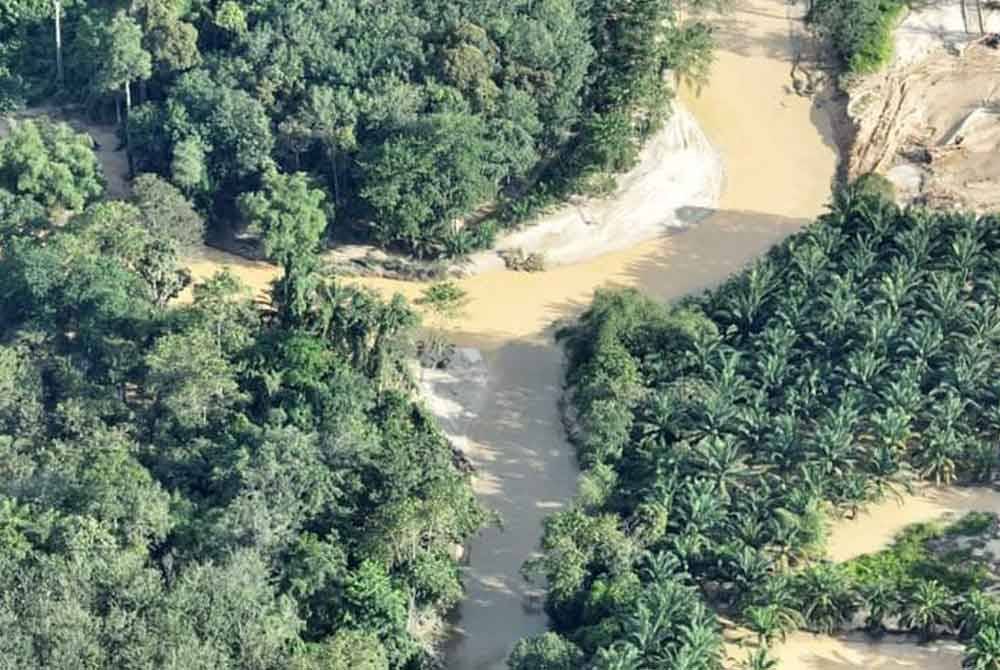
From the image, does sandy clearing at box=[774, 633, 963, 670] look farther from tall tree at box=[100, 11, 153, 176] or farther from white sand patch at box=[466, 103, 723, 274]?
tall tree at box=[100, 11, 153, 176]

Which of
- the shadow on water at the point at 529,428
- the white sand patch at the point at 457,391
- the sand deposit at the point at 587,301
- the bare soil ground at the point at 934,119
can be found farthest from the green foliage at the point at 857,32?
the white sand patch at the point at 457,391

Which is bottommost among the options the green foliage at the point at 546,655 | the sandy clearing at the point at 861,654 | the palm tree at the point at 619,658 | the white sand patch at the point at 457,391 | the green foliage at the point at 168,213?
the sandy clearing at the point at 861,654

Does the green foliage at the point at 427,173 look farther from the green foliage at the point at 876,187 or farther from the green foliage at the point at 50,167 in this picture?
the green foliage at the point at 876,187

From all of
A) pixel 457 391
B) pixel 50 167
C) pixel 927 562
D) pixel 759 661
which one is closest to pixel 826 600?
pixel 759 661

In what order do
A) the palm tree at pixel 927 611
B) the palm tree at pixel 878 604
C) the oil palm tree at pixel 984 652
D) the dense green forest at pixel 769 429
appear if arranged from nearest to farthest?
the oil palm tree at pixel 984 652 < the dense green forest at pixel 769 429 < the palm tree at pixel 927 611 < the palm tree at pixel 878 604

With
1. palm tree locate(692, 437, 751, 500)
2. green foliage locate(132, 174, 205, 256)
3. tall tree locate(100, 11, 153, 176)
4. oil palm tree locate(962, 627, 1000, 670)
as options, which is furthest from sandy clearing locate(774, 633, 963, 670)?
tall tree locate(100, 11, 153, 176)

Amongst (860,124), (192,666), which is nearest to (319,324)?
(192,666)

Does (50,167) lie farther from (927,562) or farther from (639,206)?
(927,562)
